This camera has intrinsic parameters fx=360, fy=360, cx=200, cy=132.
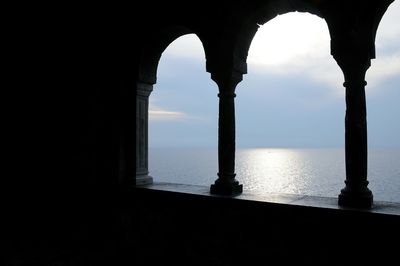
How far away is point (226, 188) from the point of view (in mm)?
4535

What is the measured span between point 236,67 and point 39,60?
3.51 metres

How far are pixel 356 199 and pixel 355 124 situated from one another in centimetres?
79

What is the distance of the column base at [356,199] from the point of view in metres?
3.68

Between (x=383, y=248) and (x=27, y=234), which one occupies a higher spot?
(x=383, y=248)

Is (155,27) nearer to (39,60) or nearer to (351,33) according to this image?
(39,60)

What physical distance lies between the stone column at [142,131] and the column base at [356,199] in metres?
2.88

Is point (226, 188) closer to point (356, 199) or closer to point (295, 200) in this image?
point (295, 200)

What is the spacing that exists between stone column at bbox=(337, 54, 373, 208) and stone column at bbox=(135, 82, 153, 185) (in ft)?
9.45

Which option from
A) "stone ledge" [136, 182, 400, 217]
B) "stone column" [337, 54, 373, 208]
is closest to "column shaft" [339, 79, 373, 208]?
"stone column" [337, 54, 373, 208]

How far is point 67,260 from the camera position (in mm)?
4922

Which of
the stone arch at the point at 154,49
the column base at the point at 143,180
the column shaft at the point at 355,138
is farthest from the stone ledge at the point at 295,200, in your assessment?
the stone arch at the point at 154,49

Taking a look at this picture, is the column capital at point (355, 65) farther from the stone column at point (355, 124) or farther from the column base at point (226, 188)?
the column base at point (226, 188)

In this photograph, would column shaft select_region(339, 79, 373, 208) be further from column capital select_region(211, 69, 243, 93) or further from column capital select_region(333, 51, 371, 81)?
column capital select_region(211, 69, 243, 93)

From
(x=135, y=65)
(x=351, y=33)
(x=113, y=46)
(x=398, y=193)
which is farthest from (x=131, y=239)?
(x=398, y=193)
